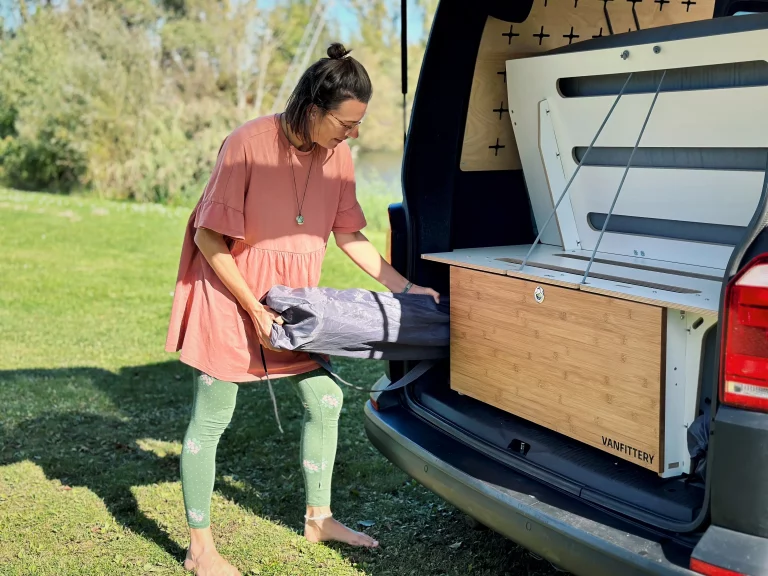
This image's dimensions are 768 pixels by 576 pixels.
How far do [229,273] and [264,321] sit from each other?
198 millimetres

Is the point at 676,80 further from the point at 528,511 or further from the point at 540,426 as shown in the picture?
the point at 528,511

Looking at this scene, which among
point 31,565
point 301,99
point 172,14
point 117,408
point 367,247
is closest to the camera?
point 301,99

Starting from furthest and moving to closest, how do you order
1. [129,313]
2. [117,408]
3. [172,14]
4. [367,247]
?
[172,14] → [129,313] → [117,408] → [367,247]

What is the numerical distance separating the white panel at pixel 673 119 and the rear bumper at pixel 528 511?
1.14 meters

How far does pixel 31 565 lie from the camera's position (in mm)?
3189

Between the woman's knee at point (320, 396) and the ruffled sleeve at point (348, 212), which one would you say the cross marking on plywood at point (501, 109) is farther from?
the woman's knee at point (320, 396)

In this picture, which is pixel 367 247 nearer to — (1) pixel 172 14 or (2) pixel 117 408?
(2) pixel 117 408

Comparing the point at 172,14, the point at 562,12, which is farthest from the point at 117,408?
the point at 172,14

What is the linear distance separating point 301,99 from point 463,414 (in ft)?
3.93

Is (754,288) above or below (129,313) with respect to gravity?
above

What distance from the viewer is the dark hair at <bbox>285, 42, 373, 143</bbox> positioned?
2912 millimetres

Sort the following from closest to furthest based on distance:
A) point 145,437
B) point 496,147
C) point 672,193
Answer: point 672,193 < point 496,147 < point 145,437

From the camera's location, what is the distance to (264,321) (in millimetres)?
2986

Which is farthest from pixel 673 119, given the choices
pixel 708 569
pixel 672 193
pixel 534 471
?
pixel 708 569
